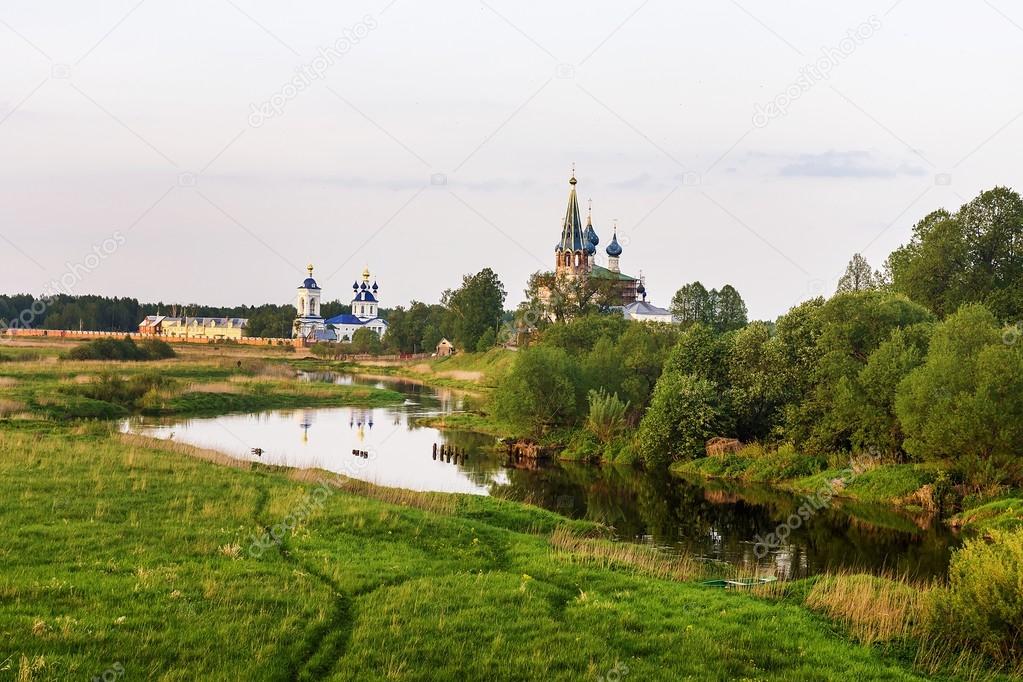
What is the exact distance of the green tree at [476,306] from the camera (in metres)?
117

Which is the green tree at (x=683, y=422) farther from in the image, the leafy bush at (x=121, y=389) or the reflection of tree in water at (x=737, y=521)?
the leafy bush at (x=121, y=389)

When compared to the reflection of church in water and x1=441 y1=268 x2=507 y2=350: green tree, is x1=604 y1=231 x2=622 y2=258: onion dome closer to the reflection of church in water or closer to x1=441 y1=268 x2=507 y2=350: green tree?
x1=441 y1=268 x2=507 y2=350: green tree

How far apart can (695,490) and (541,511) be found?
12175 mm

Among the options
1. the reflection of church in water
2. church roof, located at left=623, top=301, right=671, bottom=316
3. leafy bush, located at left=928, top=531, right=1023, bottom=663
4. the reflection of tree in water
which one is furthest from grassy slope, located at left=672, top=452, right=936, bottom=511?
church roof, located at left=623, top=301, right=671, bottom=316

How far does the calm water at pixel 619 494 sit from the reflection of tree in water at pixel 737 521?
0.14ft

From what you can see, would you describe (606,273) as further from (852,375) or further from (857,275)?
(852,375)

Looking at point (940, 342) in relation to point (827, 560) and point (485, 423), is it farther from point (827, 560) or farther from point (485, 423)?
point (485, 423)

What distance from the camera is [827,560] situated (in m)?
26.0

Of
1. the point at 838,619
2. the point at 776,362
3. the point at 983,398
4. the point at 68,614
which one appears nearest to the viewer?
the point at 68,614

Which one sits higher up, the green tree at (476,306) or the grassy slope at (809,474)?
the green tree at (476,306)

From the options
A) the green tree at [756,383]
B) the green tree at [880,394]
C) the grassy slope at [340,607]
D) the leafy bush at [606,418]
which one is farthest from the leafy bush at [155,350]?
the green tree at [880,394]

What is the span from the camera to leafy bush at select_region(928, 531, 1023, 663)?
46.2 feet

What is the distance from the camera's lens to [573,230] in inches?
5217

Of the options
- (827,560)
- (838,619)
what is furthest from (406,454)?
(838,619)
